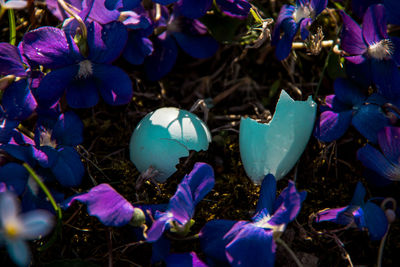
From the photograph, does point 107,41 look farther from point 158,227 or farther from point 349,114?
point 349,114

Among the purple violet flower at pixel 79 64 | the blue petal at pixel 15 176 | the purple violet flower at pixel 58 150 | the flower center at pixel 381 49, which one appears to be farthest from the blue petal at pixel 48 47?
the flower center at pixel 381 49

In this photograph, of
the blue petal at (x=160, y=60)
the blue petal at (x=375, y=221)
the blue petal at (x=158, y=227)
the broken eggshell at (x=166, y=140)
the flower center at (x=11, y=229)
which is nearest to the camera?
the flower center at (x=11, y=229)

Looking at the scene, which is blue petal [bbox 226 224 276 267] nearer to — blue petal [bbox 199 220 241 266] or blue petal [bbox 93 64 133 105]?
blue petal [bbox 199 220 241 266]

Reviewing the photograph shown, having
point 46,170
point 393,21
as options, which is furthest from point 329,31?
point 46,170

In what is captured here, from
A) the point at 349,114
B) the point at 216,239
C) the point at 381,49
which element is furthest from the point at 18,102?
the point at 381,49

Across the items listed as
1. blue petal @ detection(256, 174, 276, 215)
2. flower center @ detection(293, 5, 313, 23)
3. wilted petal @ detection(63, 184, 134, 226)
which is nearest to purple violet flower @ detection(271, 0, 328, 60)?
flower center @ detection(293, 5, 313, 23)

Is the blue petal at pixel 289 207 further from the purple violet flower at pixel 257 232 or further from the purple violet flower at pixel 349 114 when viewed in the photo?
the purple violet flower at pixel 349 114
